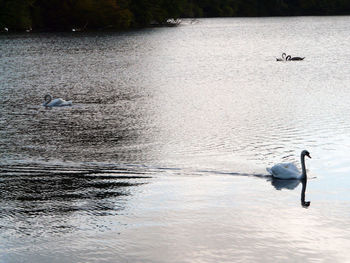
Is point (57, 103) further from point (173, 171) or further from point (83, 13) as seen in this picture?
point (83, 13)

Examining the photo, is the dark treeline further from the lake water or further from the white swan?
the white swan

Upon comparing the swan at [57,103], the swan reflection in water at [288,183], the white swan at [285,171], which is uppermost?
the swan at [57,103]

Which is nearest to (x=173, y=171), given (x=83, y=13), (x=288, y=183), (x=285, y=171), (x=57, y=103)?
(x=285, y=171)

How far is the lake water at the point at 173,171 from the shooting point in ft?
Answer: 40.1

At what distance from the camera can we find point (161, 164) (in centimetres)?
1794

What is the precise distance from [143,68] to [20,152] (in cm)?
3002

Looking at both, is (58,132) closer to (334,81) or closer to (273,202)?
(273,202)

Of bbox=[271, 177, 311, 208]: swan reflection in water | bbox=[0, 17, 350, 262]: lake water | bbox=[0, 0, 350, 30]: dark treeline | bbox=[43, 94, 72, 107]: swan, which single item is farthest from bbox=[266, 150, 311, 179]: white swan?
bbox=[0, 0, 350, 30]: dark treeline

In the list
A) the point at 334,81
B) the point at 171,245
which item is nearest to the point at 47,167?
the point at 171,245

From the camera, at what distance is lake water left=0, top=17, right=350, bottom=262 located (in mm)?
12234

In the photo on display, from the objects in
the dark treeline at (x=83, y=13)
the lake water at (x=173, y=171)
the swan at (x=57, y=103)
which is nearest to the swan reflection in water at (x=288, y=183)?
the lake water at (x=173, y=171)

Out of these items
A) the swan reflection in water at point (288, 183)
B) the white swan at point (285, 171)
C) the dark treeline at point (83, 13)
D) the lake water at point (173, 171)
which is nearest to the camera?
the lake water at point (173, 171)

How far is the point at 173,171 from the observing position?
1720cm

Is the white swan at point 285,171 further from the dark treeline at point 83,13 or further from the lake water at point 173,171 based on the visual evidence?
the dark treeline at point 83,13
